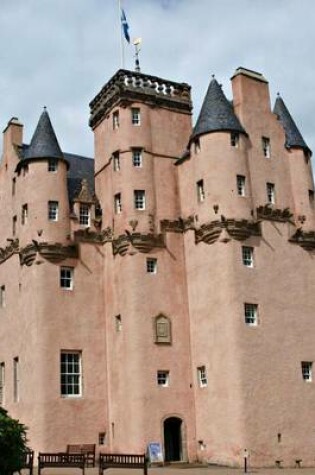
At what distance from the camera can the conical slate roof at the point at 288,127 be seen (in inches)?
1812

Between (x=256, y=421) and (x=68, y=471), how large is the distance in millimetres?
10463

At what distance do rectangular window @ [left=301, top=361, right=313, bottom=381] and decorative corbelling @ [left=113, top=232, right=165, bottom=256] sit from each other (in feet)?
36.2

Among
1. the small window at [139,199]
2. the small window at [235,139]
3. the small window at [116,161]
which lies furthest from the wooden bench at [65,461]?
the small window at [235,139]

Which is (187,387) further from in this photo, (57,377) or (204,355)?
(57,377)

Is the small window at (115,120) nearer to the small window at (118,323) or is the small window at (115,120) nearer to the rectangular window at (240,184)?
the rectangular window at (240,184)

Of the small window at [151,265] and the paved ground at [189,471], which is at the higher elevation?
the small window at [151,265]

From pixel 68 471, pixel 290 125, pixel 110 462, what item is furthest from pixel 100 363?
pixel 290 125

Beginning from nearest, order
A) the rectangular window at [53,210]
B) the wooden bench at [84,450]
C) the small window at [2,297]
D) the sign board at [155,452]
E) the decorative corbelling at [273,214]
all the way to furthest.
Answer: the wooden bench at [84,450] < the sign board at [155,452] < the decorative corbelling at [273,214] < the rectangular window at [53,210] < the small window at [2,297]

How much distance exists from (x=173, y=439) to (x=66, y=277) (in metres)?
11.6

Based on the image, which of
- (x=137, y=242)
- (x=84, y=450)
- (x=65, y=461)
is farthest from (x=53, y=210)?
(x=65, y=461)

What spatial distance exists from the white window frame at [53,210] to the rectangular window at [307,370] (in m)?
17.3

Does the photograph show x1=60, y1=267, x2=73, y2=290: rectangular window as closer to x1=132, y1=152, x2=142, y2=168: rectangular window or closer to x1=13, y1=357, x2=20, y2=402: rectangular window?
x1=13, y1=357, x2=20, y2=402: rectangular window

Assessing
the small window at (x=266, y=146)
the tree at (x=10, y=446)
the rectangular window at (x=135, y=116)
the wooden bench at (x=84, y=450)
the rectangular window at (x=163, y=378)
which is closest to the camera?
the tree at (x=10, y=446)

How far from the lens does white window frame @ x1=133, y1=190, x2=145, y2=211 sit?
44.5 m
